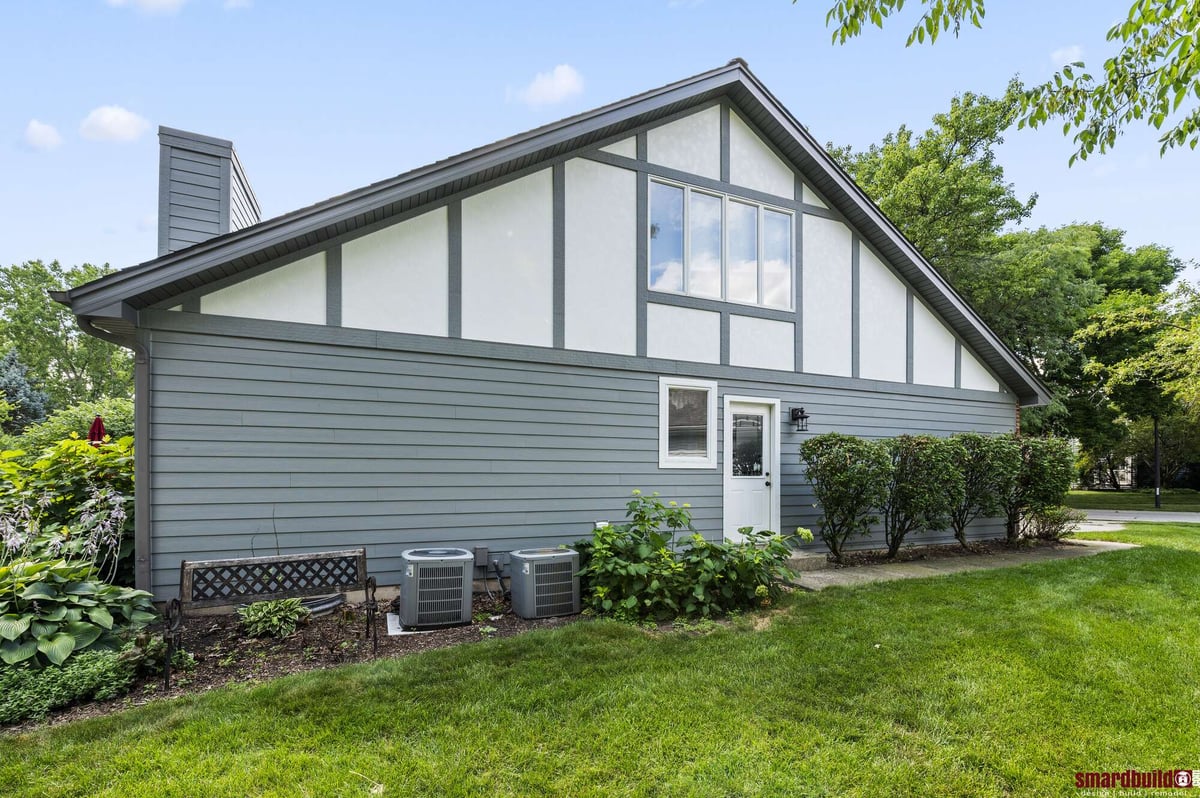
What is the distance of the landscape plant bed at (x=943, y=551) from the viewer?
7.96 meters

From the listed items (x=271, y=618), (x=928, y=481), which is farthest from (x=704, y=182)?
(x=271, y=618)

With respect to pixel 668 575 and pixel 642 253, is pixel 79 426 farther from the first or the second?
pixel 668 575

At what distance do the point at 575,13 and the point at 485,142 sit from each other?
5330 millimetres

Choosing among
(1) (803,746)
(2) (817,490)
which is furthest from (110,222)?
(1) (803,746)

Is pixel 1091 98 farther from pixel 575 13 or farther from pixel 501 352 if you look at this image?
pixel 575 13

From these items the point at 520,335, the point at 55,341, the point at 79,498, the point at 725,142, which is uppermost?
the point at 55,341

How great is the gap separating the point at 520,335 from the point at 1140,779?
570 cm

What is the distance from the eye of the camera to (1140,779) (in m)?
2.75

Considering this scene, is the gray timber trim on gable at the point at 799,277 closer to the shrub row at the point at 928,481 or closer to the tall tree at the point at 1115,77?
the shrub row at the point at 928,481

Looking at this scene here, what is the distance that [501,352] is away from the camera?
20.8ft

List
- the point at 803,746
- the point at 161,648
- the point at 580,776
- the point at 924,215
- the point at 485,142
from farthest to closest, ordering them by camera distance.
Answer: the point at 924,215
the point at 485,142
the point at 161,648
the point at 803,746
the point at 580,776

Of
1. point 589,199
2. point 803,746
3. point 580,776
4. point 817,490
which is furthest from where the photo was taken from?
point 817,490

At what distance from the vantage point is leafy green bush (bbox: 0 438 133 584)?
4.96 m

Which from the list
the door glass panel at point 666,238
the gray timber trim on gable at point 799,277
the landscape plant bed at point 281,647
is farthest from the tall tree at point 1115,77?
the landscape plant bed at point 281,647
